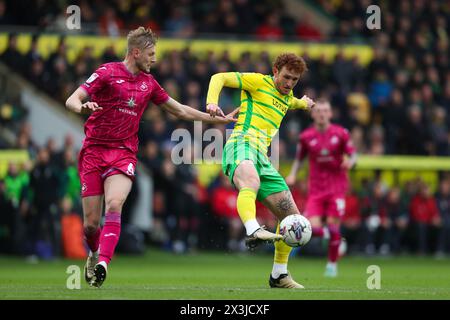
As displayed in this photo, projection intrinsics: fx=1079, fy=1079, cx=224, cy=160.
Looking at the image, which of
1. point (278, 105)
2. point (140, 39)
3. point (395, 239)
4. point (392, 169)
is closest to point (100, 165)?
point (140, 39)

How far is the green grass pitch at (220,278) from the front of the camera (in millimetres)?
11359

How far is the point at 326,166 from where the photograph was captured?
17.7m

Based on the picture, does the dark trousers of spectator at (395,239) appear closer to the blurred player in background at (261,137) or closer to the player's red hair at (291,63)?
the blurred player in background at (261,137)

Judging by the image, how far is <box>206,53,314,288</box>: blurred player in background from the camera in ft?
39.9

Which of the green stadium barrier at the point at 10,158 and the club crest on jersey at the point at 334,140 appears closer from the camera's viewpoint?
the club crest on jersey at the point at 334,140

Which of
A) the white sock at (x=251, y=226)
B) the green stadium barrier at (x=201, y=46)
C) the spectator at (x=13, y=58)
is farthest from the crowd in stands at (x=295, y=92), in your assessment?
the white sock at (x=251, y=226)

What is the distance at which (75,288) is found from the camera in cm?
1208

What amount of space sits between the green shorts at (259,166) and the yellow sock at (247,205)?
0.38 meters

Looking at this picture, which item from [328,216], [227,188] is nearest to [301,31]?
[227,188]

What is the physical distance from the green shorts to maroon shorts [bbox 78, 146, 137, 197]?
3.62ft

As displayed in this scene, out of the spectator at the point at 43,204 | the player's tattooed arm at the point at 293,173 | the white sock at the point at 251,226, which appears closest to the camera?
the white sock at the point at 251,226

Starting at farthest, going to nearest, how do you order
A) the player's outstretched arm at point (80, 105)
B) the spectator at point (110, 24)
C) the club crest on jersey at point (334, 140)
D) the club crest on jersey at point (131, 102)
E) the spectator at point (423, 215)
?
the spectator at point (110, 24)
the spectator at point (423, 215)
the club crest on jersey at point (334, 140)
the club crest on jersey at point (131, 102)
the player's outstretched arm at point (80, 105)
